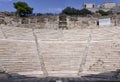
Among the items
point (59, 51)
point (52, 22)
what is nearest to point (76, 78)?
point (59, 51)

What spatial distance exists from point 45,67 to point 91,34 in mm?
9361

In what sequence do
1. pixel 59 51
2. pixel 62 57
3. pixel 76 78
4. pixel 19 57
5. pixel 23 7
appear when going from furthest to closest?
pixel 23 7
pixel 59 51
pixel 62 57
pixel 19 57
pixel 76 78

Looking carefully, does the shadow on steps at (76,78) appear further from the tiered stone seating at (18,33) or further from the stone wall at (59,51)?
the tiered stone seating at (18,33)

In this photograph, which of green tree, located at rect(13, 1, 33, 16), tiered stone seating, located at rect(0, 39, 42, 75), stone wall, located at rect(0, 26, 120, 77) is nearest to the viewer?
tiered stone seating, located at rect(0, 39, 42, 75)

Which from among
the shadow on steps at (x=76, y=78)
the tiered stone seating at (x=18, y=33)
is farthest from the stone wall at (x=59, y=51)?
the shadow on steps at (x=76, y=78)

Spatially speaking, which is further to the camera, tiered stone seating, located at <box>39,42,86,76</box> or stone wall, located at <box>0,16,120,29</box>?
stone wall, located at <box>0,16,120,29</box>

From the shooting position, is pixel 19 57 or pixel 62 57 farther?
pixel 62 57

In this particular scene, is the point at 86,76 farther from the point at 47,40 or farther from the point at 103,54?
the point at 47,40

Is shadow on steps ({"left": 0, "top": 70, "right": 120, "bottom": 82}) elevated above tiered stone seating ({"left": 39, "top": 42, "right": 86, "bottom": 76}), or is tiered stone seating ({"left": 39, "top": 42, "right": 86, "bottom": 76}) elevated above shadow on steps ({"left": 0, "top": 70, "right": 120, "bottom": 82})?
tiered stone seating ({"left": 39, "top": 42, "right": 86, "bottom": 76})

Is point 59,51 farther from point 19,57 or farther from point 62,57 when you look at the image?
point 19,57

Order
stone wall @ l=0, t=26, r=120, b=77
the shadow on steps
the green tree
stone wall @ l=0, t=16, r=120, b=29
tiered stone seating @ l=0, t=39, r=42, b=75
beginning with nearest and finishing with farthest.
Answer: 1. the shadow on steps
2. tiered stone seating @ l=0, t=39, r=42, b=75
3. stone wall @ l=0, t=26, r=120, b=77
4. stone wall @ l=0, t=16, r=120, b=29
5. the green tree

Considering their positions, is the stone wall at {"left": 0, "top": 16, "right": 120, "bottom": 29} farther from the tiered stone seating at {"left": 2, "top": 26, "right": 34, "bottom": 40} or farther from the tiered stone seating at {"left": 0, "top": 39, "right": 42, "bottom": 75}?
the tiered stone seating at {"left": 0, "top": 39, "right": 42, "bottom": 75}

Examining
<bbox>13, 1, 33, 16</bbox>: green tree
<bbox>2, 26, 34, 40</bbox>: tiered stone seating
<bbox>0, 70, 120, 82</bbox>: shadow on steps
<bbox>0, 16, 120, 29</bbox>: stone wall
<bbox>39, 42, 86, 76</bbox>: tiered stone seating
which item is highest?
<bbox>13, 1, 33, 16</bbox>: green tree

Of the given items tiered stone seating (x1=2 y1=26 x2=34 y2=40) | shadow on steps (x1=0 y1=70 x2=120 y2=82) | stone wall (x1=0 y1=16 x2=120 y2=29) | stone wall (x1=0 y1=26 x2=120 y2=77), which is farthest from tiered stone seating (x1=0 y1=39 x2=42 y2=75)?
stone wall (x1=0 y1=16 x2=120 y2=29)
